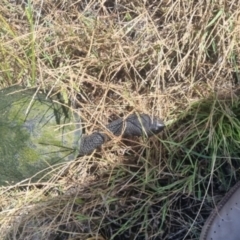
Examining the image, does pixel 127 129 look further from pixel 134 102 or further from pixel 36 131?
pixel 36 131

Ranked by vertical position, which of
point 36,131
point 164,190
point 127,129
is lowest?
point 164,190

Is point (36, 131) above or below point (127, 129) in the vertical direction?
above

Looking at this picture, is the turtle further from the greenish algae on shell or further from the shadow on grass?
the shadow on grass

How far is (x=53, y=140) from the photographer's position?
233cm

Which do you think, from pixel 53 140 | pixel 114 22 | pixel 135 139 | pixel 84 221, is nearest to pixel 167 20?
pixel 114 22

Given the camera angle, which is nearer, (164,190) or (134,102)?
(164,190)

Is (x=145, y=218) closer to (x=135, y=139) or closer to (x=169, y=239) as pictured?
(x=169, y=239)

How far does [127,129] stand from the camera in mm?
2289

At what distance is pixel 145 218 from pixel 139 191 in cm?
11

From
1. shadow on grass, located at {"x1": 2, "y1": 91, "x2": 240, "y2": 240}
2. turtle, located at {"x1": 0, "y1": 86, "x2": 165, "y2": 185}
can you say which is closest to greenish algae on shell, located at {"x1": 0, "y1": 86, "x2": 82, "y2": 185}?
turtle, located at {"x1": 0, "y1": 86, "x2": 165, "y2": 185}

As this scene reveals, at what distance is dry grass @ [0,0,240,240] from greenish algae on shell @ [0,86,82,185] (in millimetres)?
67

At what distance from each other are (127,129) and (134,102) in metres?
0.13

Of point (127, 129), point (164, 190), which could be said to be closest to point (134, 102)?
point (127, 129)

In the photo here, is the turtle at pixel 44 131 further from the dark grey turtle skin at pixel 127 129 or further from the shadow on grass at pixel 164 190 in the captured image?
the shadow on grass at pixel 164 190
